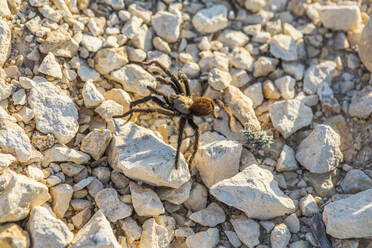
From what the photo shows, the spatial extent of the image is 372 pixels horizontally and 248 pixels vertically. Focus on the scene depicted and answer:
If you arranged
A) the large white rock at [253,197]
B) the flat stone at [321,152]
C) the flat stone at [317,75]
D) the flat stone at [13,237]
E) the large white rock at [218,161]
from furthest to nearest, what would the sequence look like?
the flat stone at [317,75] → the flat stone at [321,152] → the large white rock at [218,161] → the large white rock at [253,197] → the flat stone at [13,237]

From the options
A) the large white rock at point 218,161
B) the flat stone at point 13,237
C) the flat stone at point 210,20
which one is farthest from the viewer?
the flat stone at point 210,20

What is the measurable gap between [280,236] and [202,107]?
180 centimetres

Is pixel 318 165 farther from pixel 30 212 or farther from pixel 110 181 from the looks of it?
pixel 30 212

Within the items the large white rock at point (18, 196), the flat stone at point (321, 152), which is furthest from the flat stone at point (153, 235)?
the flat stone at point (321, 152)

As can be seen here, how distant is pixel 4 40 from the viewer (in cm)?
443

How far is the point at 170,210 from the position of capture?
4355mm

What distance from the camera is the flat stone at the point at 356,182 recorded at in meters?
4.50

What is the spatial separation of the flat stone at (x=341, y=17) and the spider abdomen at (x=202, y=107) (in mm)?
2501

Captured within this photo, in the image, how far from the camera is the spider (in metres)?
4.64

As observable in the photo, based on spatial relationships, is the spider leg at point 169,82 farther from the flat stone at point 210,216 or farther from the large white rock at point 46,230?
the large white rock at point 46,230

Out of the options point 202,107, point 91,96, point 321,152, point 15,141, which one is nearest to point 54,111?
point 91,96

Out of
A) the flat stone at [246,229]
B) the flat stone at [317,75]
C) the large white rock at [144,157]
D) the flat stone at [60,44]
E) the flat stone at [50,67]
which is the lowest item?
the flat stone at [246,229]

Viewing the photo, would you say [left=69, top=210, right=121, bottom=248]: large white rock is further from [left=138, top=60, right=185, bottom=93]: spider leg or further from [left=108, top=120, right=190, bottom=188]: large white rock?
[left=138, top=60, right=185, bottom=93]: spider leg

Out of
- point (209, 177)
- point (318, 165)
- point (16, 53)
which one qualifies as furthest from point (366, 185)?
point (16, 53)
